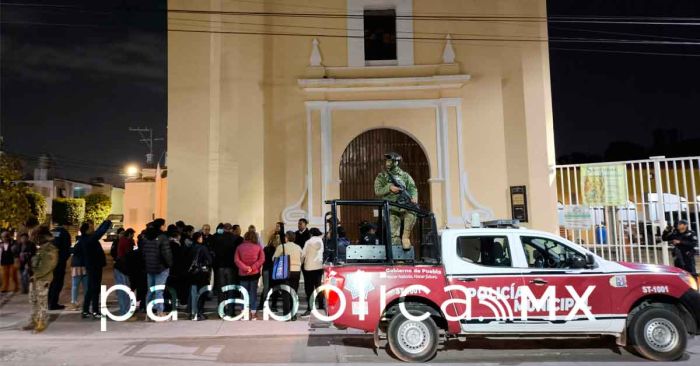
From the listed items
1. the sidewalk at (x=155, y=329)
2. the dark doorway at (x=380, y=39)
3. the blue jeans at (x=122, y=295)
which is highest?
the dark doorway at (x=380, y=39)

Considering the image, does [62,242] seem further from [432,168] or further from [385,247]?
[432,168]

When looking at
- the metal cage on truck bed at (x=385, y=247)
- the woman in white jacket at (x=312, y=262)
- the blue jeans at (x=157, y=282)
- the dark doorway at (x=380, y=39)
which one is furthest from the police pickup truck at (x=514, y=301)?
the dark doorway at (x=380, y=39)

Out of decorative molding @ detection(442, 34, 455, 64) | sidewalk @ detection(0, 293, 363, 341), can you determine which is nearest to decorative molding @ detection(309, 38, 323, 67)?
decorative molding @ detection(442, 34, 455, 64)

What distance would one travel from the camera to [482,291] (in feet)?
21.3

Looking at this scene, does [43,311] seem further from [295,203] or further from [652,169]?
[652,169]

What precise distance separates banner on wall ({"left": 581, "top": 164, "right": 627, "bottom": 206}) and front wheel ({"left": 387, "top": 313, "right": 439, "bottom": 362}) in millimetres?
6788

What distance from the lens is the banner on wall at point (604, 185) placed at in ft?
36.5

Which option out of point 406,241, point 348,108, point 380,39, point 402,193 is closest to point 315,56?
point 348,108

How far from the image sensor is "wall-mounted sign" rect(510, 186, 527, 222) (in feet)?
42.3

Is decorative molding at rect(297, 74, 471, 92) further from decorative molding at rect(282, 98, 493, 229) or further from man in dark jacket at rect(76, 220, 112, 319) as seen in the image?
man in dark jacket at rect(76, 220, 112, 319)

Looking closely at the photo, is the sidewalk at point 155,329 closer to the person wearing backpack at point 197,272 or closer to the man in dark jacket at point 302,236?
the person wearing backpack at point 197,272

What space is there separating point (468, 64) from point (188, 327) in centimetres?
956

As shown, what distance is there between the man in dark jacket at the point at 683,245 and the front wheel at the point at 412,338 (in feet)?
21.7

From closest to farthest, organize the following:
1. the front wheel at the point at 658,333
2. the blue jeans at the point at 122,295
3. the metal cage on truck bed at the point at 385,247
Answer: the front wheel at the point at 658,333
the metal cage on truck bed at the point at 385,247
the blue jeans at the point at 122,295
